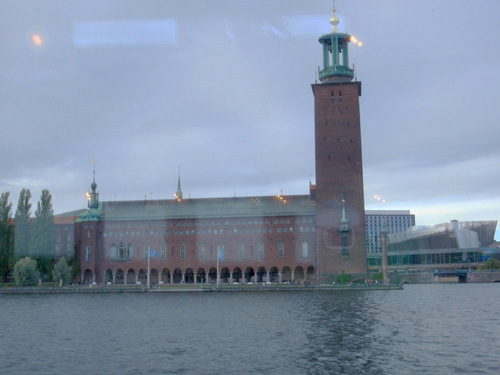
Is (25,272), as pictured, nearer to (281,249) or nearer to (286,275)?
(281,249)

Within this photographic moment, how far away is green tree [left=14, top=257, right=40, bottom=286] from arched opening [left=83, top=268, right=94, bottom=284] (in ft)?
38.6

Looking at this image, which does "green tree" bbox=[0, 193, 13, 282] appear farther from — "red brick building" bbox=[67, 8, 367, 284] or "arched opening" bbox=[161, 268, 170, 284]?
"arched opening" bbox=[161, 268, 170, 284]

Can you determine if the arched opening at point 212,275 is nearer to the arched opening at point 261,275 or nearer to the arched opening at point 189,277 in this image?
the arched opening at point 189,277

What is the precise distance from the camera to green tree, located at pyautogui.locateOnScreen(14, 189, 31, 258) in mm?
69250

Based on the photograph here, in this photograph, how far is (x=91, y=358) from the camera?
22.7 m

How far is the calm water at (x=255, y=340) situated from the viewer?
2069 cm

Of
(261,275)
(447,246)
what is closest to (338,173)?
(261,275)

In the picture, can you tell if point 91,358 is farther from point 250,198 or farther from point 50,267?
point 250,198

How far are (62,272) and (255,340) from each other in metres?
50.3

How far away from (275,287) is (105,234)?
2766cm

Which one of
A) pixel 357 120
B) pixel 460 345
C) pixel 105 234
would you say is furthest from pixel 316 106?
pixel 460 345

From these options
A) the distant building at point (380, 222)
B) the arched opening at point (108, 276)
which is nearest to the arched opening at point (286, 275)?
the arched opening at point (108, 276)

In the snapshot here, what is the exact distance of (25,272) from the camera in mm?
66625

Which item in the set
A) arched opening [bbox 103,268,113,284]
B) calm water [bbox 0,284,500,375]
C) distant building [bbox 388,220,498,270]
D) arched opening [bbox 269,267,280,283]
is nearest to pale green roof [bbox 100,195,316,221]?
arched opening [bbox 103,268,113,284]
